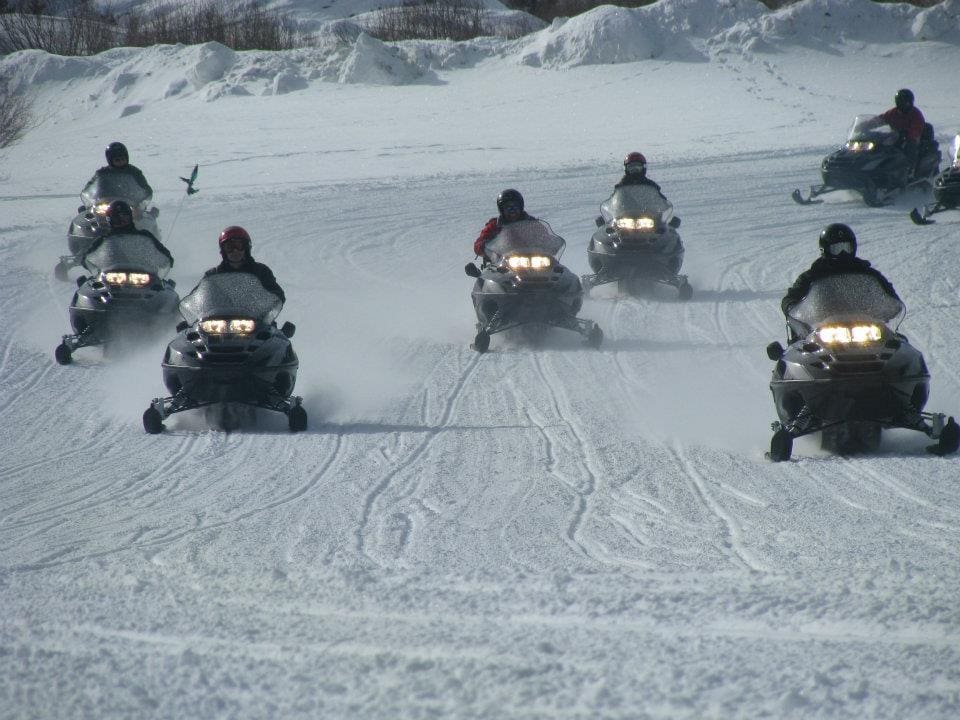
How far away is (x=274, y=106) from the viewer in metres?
34.6

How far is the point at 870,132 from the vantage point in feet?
65.8

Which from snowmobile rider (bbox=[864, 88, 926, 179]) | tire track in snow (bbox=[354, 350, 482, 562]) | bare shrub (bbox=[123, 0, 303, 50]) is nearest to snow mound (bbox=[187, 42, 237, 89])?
bare shrub (bbox=[123, 0, 303, 50])

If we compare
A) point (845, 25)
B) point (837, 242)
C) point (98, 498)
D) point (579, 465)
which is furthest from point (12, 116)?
point (837, 242)

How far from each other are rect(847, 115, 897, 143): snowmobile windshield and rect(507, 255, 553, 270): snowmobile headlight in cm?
1012

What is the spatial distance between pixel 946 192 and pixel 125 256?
1260 cm

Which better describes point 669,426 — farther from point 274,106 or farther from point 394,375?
point 274,106

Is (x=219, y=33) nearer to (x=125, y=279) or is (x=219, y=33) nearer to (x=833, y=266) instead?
(x=125, y=279)

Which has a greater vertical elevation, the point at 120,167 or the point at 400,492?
the point at 120,167

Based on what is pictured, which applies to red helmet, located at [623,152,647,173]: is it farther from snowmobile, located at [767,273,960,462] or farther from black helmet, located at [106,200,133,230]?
snowmobile, located at [767,273,960,462]

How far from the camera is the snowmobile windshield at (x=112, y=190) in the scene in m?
17.0

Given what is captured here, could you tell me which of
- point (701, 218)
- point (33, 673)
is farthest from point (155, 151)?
point (33, 673)

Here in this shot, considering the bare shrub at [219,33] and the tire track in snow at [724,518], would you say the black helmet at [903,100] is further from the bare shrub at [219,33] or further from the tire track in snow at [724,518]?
the bare shrub at [219,33]

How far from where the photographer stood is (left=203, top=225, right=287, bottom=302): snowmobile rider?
31.0 feet

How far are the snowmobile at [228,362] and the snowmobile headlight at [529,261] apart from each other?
351cm
